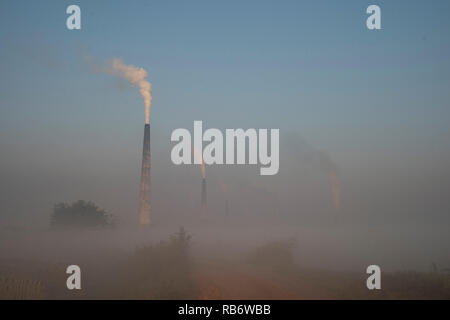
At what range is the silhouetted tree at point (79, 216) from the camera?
50.2 m

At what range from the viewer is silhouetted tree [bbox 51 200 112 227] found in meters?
50.2

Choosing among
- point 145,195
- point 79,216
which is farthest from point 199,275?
point 79,216

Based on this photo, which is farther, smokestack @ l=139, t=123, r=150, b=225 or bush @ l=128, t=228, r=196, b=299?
smokestack @ l=139, t=123, r=150, b=225

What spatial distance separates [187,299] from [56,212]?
141ft

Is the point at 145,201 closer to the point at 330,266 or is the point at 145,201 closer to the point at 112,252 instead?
the point at 112,252

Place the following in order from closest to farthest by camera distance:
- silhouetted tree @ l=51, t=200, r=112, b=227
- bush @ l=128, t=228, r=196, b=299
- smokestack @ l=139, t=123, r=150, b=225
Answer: bush @ l=128, t=228, r=196, b=299 → smokestack @ l=139, t=123, r=150, b=225 → silhouetted tree @ l=51, t=200, r=112, b=227

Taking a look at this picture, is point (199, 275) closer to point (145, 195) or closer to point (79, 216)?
point (145, 195)

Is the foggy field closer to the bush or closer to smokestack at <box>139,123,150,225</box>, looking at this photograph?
the bush

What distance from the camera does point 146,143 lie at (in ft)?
124

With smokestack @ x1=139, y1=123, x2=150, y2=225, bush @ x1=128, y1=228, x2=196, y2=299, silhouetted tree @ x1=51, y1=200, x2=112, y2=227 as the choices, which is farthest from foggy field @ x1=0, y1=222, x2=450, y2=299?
silhouetted tree @ x1=51, y1=200, x2=112, y2=227

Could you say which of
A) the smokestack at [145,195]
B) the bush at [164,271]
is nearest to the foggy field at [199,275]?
the bush at [164,271]

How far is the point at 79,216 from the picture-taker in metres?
51.1
